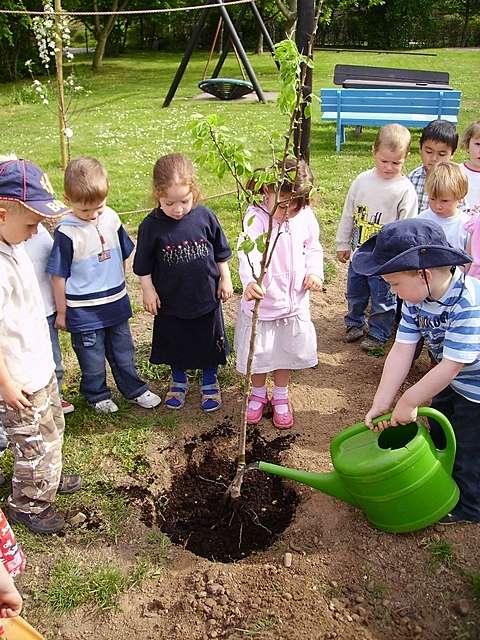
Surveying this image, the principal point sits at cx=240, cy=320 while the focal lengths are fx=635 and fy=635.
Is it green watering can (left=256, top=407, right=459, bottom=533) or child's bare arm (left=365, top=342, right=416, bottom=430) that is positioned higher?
child's bare arm (left=365, top=342, right=416, bottom=430)

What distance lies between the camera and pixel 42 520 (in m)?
2.73

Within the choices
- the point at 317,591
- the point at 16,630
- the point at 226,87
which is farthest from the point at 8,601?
the point at 226,87

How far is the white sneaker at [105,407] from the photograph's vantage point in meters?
3.55

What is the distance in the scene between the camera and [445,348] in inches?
92.1

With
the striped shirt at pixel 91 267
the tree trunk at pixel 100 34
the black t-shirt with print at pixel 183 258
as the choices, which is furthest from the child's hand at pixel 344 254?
the tree trunk at pixel 100 34

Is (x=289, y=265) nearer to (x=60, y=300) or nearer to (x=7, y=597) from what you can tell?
(x=60, y=300)

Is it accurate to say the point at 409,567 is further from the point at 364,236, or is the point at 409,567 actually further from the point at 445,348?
the point at 364,236

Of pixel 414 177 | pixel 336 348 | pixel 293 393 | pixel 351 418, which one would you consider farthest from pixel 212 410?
pixel 414 177

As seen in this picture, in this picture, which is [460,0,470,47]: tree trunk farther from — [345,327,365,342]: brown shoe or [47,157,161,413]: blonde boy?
[47,157,161,413]: blonde boy

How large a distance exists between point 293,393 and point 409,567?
1.41 metres

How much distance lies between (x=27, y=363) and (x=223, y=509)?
1.09 metres

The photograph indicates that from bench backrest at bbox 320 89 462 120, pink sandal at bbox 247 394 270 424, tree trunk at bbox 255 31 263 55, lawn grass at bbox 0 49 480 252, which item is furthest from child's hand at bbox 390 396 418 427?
tree trunk at bbox 255 31 263 55

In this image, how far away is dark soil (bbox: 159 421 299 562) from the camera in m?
2.72

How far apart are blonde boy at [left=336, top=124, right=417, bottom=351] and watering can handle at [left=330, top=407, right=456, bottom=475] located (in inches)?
65.6
